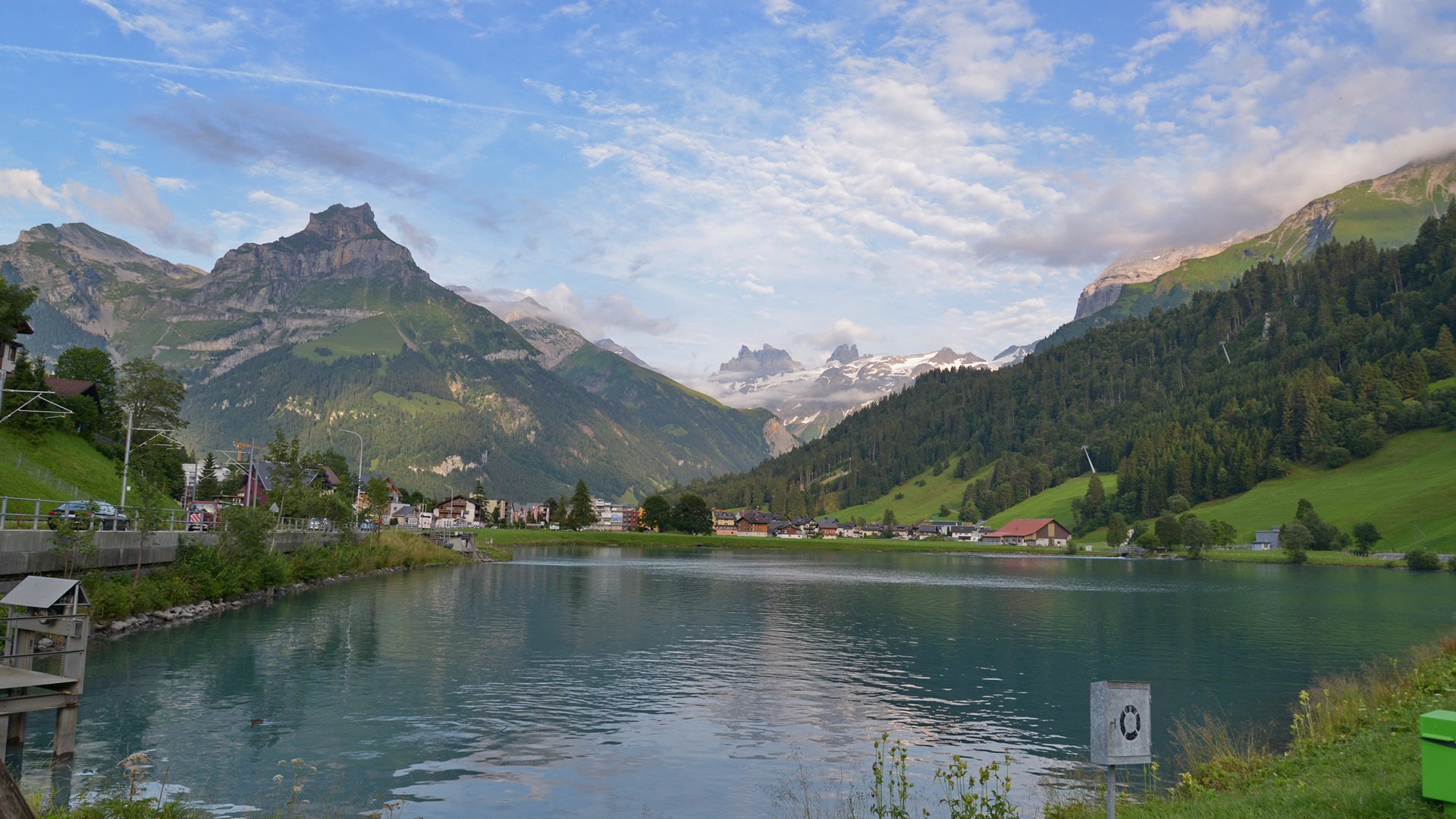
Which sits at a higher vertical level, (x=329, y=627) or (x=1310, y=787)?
(x=1310, y=787)

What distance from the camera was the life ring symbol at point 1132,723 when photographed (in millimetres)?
13023

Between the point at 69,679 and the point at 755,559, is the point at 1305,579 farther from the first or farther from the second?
the point at 69,679

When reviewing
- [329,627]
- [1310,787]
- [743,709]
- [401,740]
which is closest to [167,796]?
[401,740]

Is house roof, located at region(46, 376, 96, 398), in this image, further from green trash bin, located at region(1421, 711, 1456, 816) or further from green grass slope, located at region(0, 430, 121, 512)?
green trash bin, located at region(1421, 711, 1456, 816)

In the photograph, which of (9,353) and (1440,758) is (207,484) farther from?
(1440,758)

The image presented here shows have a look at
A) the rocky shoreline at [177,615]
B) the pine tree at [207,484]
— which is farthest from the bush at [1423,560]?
the pine tree at [207,484]

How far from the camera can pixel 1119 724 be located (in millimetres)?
13016

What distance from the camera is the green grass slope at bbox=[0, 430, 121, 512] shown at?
70.1 meters

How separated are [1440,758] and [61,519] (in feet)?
173

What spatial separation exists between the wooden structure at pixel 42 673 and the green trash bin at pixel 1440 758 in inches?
1070

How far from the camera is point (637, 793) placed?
23875mm

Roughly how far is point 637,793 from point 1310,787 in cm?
1545

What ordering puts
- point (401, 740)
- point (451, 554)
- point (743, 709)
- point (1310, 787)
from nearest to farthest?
point (1310, 787)
point (401, 740)
point (743, 709)
point (451, 554)

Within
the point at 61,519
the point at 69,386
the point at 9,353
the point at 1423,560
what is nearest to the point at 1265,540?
the point at 1423,560
